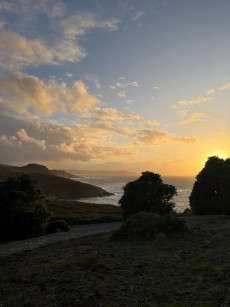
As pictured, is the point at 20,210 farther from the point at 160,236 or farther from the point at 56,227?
the point at 160,236

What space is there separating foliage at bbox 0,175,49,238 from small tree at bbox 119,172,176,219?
13546 millimetres

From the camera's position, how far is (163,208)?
3691cm

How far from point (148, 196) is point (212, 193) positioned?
12660mm

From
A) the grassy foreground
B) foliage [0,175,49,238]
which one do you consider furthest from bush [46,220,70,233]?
the grassy foreground

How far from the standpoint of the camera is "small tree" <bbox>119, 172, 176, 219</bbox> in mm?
36312

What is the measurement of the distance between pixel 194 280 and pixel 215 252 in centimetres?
482

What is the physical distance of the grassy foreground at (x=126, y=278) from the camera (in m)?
8.85

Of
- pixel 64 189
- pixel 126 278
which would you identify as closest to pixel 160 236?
pixel 126 278

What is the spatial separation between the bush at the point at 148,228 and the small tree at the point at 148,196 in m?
14.1

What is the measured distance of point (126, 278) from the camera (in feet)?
36.2

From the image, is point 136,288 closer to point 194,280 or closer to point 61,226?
point 194,280

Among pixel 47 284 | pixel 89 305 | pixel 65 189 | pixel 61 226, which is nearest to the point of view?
pixel 89 305

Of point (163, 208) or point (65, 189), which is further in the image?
point (65, 189)

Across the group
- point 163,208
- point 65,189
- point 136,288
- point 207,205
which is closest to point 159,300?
point 136,288
